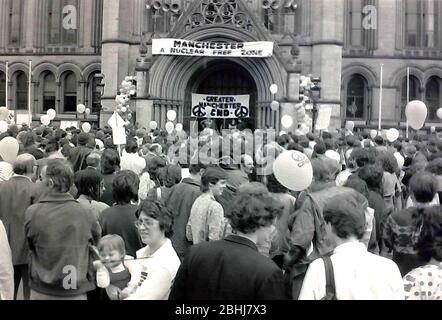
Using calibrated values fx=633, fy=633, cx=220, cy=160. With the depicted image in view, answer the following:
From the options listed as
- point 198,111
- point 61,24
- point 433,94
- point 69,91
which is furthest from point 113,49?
point 433,94

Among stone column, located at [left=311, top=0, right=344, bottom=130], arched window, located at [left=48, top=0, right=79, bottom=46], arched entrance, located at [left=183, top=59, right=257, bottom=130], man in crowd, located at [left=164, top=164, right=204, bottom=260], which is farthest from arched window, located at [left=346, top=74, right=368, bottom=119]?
man in crowd, located at [left=164, top=164, right=204, bottom=260]

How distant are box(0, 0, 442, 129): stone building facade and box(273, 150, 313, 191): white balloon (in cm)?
2101

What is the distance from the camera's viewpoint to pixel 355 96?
1299 inches

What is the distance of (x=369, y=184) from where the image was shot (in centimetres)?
778

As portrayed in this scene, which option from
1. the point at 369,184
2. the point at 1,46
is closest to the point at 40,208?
the point at 369,184

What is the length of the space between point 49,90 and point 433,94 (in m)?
20.9

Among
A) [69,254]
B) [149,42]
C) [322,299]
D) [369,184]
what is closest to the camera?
[322,299]

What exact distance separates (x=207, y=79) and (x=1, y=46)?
13.3 metres

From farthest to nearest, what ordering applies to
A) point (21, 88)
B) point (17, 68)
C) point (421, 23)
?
1. point (21, 88)
2. point (17, 68)
3. point (421, 23)

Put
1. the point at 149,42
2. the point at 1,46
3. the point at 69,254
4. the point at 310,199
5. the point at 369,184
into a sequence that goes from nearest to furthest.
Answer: the point at 69,254 → the point at 310,199 → the point at 369,184 → the point at 149,42 → the point at 1,46

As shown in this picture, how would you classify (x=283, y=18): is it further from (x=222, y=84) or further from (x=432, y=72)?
(x=432, y=72)
